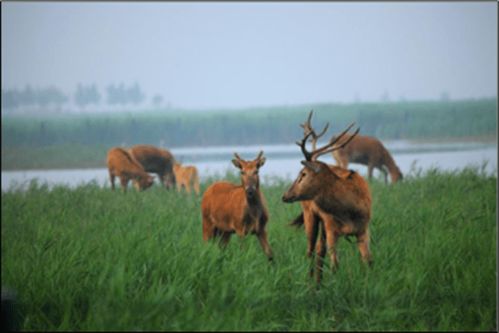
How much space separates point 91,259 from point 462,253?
349cm

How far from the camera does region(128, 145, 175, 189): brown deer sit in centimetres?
1623

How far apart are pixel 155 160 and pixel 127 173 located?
232cm

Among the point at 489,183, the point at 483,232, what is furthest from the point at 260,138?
the point at 483,232

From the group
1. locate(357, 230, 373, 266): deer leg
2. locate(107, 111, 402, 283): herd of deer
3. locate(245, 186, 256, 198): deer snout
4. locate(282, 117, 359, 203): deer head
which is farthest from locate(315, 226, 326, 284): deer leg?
locate(245, 186, 256, 198): deer snout

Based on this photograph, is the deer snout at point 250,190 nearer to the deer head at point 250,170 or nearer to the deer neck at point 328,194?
the deer head at point 250,170

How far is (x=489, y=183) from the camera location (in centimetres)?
1267

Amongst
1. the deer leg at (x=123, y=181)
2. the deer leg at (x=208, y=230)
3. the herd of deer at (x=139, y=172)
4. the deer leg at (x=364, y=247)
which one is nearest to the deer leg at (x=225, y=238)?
the deer leg at (x=208, y=230)

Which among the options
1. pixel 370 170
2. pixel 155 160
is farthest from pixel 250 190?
pixel 155 160

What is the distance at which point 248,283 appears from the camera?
607cm

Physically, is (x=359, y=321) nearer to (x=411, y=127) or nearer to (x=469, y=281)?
(x=469, y=281)

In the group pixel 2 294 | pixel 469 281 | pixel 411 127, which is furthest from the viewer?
pixel 411 127

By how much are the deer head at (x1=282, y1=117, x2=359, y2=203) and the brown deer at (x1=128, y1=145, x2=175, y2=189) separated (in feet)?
32.7

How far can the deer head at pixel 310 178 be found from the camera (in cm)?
625

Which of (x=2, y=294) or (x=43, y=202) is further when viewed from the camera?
(x=43, y=202)
